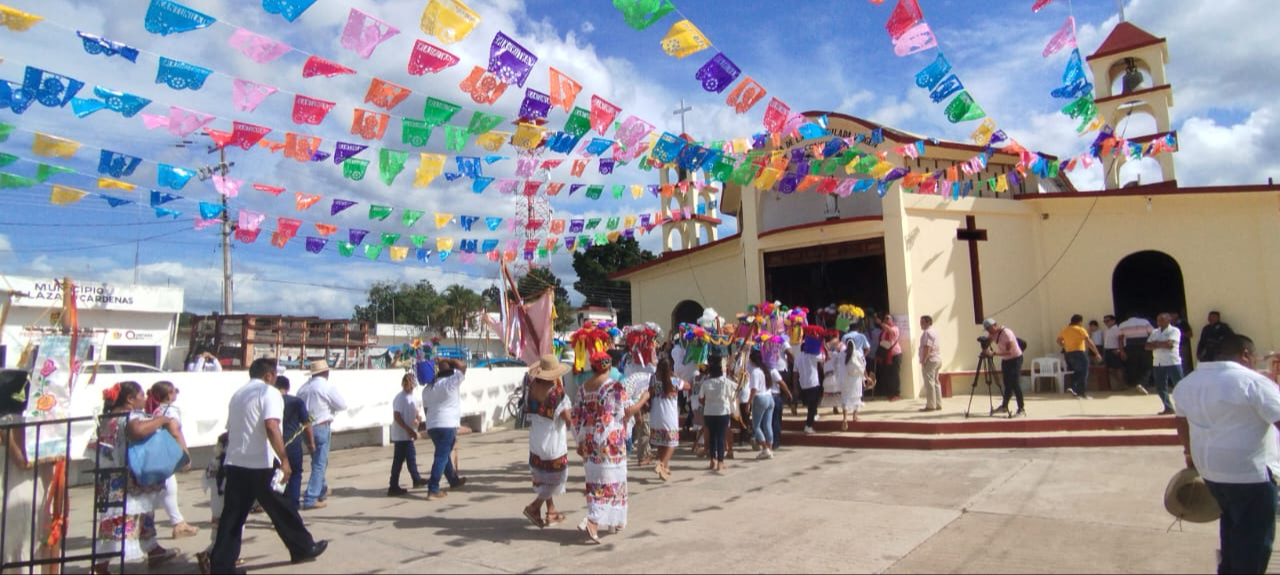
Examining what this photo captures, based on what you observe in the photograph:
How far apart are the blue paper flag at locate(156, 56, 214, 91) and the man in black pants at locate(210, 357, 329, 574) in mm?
3424

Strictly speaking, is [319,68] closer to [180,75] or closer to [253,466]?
[180,75]

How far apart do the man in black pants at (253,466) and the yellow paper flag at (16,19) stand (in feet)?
12.6

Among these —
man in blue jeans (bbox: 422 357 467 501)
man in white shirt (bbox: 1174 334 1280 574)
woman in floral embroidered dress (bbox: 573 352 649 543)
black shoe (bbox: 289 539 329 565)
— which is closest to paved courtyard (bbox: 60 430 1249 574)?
black shoe (bbox: 289 539 329 565)

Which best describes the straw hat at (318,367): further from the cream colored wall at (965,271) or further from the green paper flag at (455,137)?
the cream colored wall at (965,271)

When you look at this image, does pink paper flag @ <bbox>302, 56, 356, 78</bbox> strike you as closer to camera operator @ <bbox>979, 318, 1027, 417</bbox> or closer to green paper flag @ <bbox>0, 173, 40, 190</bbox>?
green paper flag @ <bbox>0, 173, 40, 190</bbox>

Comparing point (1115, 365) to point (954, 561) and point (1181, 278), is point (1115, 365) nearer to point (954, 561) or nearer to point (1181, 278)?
point (1181, 278)

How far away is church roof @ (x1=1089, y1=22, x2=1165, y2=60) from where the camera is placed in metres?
16.4

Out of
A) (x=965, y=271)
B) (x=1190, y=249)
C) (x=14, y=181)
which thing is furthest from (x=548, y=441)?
(x=1190, y=249)

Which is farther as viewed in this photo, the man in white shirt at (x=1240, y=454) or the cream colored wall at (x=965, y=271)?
the cream colored wall at (x=965, y=271)

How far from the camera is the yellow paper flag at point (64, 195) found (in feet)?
29.8

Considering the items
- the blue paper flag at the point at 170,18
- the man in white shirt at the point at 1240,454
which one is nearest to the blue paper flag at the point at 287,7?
the blue paper flag at the point at 170,18

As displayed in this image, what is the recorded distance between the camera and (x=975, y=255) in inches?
579

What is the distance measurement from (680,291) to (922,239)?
6647 mm

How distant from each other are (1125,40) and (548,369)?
1679cm
